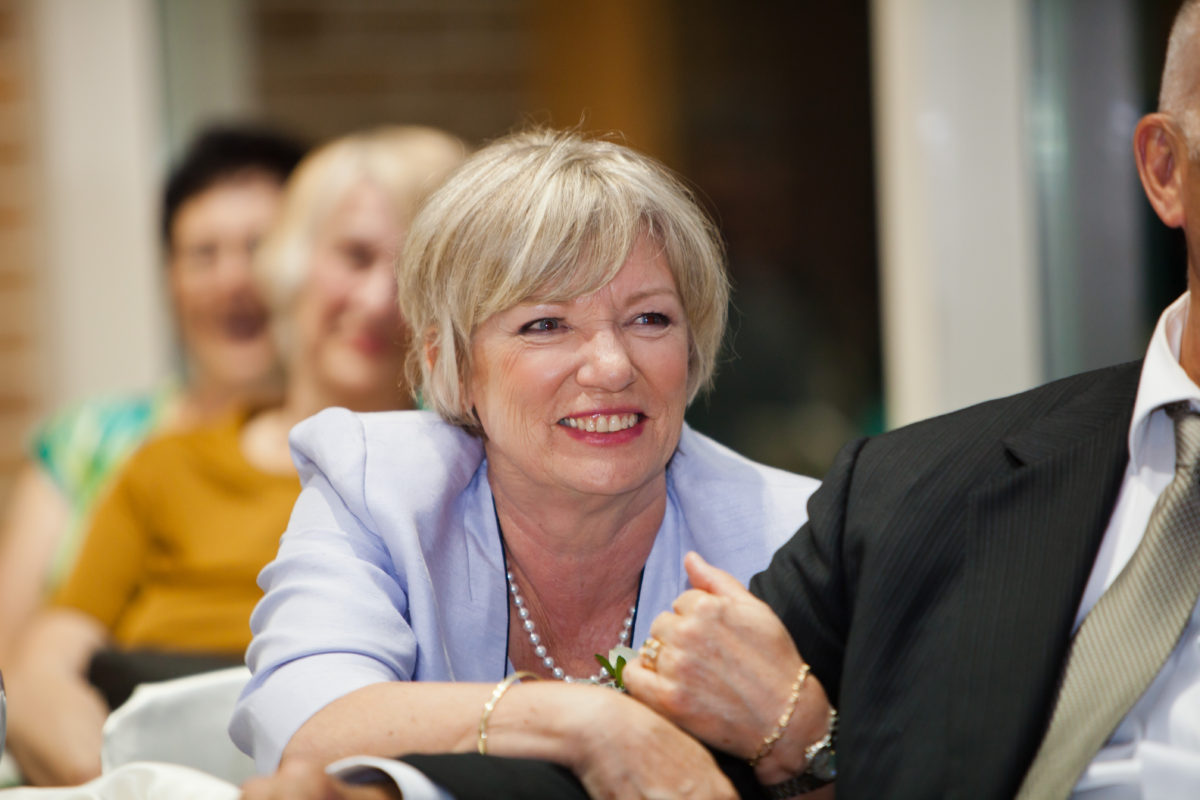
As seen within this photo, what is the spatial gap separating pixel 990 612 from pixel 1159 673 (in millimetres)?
174

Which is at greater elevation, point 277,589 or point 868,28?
point 868,28

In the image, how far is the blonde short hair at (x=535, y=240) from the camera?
152cm

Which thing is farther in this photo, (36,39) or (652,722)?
(36,39)

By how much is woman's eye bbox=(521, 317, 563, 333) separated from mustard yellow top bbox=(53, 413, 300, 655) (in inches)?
43.3

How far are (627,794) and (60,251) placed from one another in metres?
2.82

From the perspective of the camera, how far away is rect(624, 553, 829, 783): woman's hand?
1.32 m

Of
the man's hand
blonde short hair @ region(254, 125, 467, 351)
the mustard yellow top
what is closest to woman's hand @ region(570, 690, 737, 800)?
the man's hand

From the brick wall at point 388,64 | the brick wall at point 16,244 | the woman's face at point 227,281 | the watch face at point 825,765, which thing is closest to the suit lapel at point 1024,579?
the watch face at point 825,765

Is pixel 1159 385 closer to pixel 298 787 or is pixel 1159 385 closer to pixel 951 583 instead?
pixel 951 583

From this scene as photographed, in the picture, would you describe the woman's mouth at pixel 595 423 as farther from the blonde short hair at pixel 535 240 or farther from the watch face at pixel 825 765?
the watch face at pixel 825 765

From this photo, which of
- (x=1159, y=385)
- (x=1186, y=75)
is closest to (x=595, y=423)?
(x=1159, y=385)

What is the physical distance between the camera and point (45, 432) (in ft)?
9.96

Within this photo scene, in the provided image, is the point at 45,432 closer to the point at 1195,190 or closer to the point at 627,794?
the point at 627,794

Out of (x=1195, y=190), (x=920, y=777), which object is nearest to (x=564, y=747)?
(x=920, y=777)
